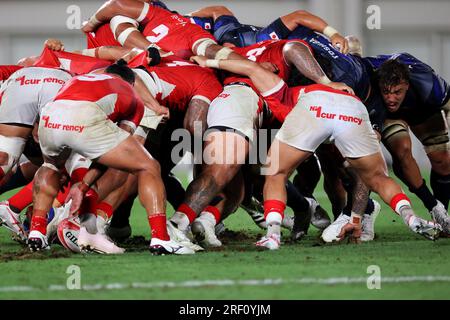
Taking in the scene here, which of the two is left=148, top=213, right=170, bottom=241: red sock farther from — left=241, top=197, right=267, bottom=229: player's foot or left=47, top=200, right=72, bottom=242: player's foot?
left=241, top=197, right=267, bottom=229: player's foot

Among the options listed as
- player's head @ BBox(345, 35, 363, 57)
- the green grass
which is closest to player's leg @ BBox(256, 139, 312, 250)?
the green grass

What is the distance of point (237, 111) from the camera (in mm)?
8938

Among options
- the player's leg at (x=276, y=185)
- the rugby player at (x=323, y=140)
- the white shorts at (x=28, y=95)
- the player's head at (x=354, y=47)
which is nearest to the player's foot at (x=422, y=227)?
the rugby player at (x=323, y=140)

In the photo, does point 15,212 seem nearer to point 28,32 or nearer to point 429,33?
point 28,32

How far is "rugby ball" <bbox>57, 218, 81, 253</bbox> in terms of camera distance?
8.43 metres

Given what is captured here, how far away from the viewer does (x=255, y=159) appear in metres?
9.44

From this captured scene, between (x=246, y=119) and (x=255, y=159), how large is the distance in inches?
23.9

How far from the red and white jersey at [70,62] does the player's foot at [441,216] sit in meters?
3.64

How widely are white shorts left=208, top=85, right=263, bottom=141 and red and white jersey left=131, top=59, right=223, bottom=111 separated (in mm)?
240

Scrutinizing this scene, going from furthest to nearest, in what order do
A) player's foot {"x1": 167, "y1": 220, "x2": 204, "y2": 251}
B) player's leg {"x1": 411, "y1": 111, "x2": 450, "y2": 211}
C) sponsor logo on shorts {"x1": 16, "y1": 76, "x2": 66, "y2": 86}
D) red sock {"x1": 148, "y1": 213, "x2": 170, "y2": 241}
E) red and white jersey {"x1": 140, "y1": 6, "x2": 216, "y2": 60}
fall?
player's leg {"x1": 411, "y1": 111, "x2": 450, "y2": 211} < red and white jersey {"x1": 140, "y1": 6, "x2": 216, "y2": 60} < sponsor logo on shorts {"x1": 16, "y1": 76, "x2": 66, "y2": 86} < player's foot {"x1": 167, "y1": 220, "x2": 204, "y2": 251} < red sock {"x1": 148, "y1": 213, "x2": 170, "y2": 241}

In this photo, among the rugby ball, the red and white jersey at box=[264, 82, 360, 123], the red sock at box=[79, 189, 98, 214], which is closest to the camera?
the rugby ball

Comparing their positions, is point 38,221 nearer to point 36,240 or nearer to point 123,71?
point 36,240

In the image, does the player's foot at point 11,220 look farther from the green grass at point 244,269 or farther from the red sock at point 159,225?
the red sock at point 159,225

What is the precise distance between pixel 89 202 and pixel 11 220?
4.23 ft
